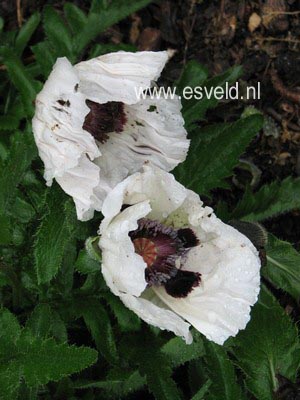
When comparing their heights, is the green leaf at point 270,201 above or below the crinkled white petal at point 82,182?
below

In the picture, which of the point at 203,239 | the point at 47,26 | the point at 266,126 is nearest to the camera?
the point at 203,239

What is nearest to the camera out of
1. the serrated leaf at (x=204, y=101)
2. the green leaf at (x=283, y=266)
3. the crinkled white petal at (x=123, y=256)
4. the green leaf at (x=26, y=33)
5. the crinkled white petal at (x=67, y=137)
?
the crinkled white petal at (x=123, y=256)

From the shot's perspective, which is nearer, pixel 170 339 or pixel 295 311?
pixel 170 339

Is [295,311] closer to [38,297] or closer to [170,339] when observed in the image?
[170,339]

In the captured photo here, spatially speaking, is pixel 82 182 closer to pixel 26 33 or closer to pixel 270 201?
pixel 270 201

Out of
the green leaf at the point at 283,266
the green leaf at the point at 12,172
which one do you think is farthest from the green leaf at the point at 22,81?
the green leaf at the point at 283,266

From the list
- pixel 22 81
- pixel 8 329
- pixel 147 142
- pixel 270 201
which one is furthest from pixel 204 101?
pixel 8 329

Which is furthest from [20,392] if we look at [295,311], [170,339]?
[295,311]

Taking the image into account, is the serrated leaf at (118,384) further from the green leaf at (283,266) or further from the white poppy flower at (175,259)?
the green leaf at (283,266)
